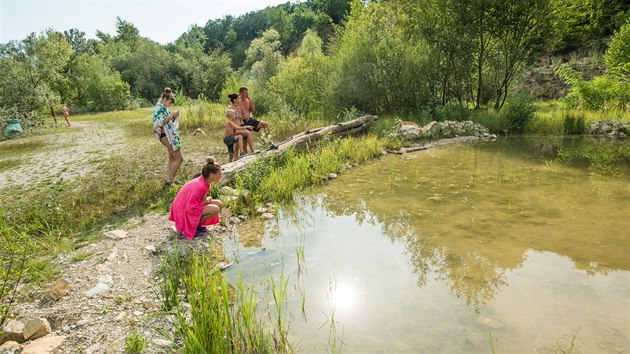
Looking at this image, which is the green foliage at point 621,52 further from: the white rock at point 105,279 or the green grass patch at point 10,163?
the green grass patch at point 10,163

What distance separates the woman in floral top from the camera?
23.2 ft

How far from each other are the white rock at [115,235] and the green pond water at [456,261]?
1580 mm

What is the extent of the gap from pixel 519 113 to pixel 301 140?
304 inches

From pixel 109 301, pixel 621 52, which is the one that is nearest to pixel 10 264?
pixel 109 301

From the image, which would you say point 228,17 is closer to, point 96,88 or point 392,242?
point 96,88

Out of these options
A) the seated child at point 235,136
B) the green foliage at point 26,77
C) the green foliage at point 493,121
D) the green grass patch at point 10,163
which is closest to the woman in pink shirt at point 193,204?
the seated child at point 235,136

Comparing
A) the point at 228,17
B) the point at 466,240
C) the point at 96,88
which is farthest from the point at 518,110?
the point at 228,17

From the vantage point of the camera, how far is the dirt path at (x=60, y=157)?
28.1 feet

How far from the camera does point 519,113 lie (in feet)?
39.1

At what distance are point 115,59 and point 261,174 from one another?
180 ft

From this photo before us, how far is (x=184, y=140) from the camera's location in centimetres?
1320

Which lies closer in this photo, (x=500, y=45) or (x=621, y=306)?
(x=621, y=306)

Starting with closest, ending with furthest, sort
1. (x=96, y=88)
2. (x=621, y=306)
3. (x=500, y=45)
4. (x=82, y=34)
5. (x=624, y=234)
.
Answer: (x=621, y=306), (x=624, y=234), (x=500, y=45), (x=96, y=88), (x=82, y=34)

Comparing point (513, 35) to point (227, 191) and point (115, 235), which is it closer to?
point (227, 191)
